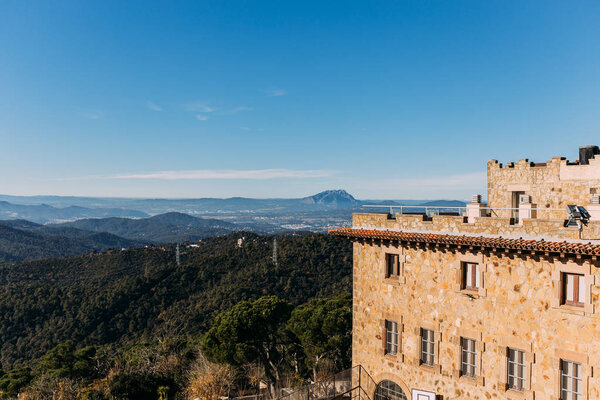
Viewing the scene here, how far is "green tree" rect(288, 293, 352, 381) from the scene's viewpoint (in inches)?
1315

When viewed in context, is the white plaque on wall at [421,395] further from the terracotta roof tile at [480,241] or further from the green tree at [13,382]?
the green tree at [13,382]

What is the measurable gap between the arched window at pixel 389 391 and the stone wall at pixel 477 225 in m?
6.77

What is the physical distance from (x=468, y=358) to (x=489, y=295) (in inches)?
104

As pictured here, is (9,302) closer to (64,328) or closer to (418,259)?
(64,328)

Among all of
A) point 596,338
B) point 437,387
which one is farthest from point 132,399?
point 596,338

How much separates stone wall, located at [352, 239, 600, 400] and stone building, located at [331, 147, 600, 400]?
0.04 metres

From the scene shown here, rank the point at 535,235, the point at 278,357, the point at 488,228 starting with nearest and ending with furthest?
the point at 535,235 < the point at 488,228 < the point at 278,357

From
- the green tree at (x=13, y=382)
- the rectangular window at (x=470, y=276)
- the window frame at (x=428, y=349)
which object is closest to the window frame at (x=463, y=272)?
the rectangular window at (x=470, y=276)

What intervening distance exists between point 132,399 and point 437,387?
17926mm

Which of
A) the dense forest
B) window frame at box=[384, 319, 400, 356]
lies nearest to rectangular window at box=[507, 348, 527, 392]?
window frame at box=[384, 319, 400, 356]

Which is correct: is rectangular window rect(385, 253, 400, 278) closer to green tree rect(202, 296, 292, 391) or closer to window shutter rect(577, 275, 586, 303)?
window shutter rect(577, 275, 586, 303)

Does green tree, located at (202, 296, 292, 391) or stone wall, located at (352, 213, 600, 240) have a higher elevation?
stone wall, located at (352, 213, 600, 240)

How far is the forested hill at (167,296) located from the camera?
62.5 metres

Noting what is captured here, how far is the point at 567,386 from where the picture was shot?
44.0 ft
